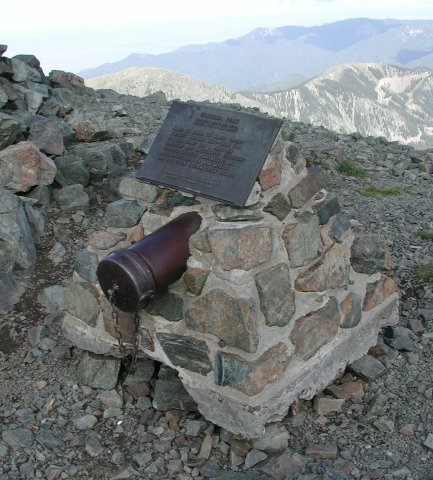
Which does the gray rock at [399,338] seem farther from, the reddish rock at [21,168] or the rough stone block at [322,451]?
the reddish rock at [21,168]

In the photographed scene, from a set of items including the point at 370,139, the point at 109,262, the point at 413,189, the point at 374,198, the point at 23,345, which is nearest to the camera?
the point at 109,262

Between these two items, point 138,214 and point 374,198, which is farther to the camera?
point 374,198

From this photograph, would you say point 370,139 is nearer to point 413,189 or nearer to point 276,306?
point 413,189

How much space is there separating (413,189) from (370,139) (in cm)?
434


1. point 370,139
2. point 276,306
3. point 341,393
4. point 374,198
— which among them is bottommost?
point 370,139

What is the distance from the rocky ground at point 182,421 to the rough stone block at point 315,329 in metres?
0.47

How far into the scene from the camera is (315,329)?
4.69m

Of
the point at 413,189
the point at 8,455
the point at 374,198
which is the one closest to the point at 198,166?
the point at 8,455

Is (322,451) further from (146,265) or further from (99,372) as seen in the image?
(99,372)

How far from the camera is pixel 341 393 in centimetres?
500

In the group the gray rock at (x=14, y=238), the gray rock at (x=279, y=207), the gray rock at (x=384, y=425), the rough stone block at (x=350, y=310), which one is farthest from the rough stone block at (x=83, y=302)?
the gray rock at (x=384, y=425)

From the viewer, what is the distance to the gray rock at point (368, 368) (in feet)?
16.8

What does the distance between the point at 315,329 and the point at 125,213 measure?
1.84m

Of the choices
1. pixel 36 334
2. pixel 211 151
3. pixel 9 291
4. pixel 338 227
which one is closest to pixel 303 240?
pixel 338 227
